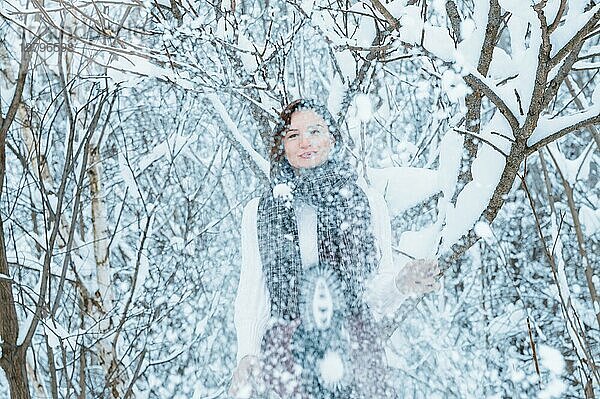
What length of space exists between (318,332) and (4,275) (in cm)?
123

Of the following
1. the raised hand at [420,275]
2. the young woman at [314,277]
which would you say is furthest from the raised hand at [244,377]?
the raised hand at [420,275]

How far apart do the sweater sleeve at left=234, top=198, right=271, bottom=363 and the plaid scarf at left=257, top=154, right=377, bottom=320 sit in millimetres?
26

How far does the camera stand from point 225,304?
6500 millimetres

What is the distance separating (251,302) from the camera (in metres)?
2.26

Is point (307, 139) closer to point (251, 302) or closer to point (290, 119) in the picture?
point (290, 119)

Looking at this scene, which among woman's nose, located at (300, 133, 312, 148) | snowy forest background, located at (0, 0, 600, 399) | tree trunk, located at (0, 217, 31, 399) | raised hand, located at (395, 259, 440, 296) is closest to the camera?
raised hand, located at (395, 259, 440, 296)

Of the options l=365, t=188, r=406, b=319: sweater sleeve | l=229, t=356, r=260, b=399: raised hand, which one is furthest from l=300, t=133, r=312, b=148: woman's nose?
l=229, t=356, r=260, b=399: raised hand

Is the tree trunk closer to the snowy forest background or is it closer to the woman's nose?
the snowy forest background

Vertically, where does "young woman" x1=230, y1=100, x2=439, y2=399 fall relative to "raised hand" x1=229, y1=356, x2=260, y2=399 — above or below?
above

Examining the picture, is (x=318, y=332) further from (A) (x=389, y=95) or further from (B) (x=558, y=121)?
(A) (x=389, y=95)

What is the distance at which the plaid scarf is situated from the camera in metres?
2.25

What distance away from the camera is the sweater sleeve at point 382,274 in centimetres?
220

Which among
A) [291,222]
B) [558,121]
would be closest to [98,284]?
[291,222]

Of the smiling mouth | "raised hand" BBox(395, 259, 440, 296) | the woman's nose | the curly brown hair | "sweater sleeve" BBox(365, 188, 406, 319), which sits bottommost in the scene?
"raised hand" BBox(395, 259, 440, 296)
